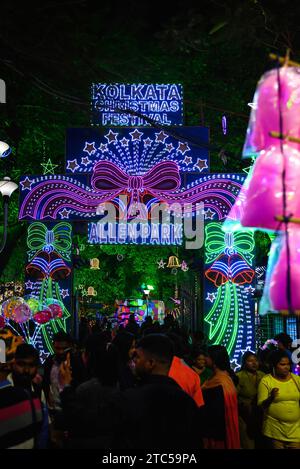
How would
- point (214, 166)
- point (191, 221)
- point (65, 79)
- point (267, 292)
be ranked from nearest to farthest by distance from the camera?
point (267, 292) → point (65, 79) → point (191, 221) → point (214, 166)

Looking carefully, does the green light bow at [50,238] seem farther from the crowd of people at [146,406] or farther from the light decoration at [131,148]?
the crowd of people at [146,406]

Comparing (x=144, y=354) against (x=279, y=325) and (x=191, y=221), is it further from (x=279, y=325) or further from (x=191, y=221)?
(x=279, y=325)

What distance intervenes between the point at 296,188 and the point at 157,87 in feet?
41.5

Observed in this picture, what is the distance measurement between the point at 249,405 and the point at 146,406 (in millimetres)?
4378

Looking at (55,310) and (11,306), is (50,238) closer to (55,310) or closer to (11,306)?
(55,310)

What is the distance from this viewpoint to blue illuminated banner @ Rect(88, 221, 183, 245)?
48.1ft

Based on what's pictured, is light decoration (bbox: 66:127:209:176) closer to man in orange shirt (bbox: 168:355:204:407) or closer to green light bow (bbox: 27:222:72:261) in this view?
green light bow (bbox: 27:222:72:261)

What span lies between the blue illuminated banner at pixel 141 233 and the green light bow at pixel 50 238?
83 centimetres

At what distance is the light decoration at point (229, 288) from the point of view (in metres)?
14.8

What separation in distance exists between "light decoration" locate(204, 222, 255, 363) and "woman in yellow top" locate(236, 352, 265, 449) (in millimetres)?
6066

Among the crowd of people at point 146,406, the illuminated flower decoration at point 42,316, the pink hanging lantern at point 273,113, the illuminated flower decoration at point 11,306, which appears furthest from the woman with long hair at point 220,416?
the illuminated flower decoration at point 11,306

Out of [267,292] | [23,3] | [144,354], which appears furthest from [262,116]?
[23,3]

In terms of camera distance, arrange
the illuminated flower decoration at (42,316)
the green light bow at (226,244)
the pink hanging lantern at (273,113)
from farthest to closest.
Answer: the green light bow at (226,244)
the illuminated flower decoration at (42,316)
the pink hanging lantern at (273,113)

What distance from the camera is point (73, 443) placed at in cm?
489
